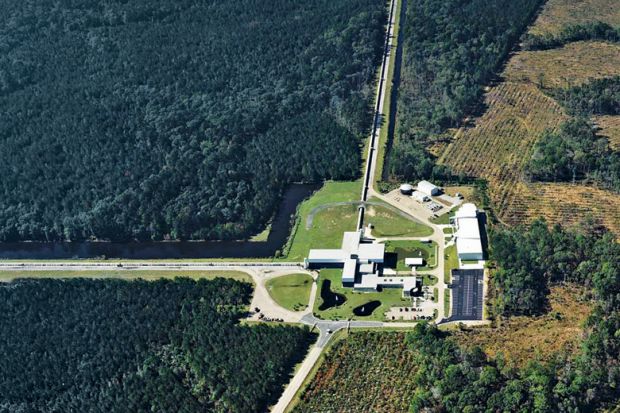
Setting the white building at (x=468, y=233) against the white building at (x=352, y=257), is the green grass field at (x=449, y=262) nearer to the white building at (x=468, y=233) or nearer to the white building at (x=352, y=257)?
the white building at (x=468, y=233)

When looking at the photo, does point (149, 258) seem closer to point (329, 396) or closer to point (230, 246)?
point (230, 246)

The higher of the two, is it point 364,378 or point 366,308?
point 366,308

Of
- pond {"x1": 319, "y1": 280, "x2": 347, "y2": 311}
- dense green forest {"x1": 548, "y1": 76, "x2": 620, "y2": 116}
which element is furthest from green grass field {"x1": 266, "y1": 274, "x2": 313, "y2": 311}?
dense green forest {"x1": 548, "y1": 76, "x2": 620, "y2": 116}

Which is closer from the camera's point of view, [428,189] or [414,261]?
[414,261]

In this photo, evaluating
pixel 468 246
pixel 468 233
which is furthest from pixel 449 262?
pixel 468 233

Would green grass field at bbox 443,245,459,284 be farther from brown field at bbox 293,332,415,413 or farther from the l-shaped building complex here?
brown field at bbox 293,332,415,413

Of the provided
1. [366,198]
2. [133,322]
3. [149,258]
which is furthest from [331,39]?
[133,322]

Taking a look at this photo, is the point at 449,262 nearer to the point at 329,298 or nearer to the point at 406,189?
the point at 329,298
